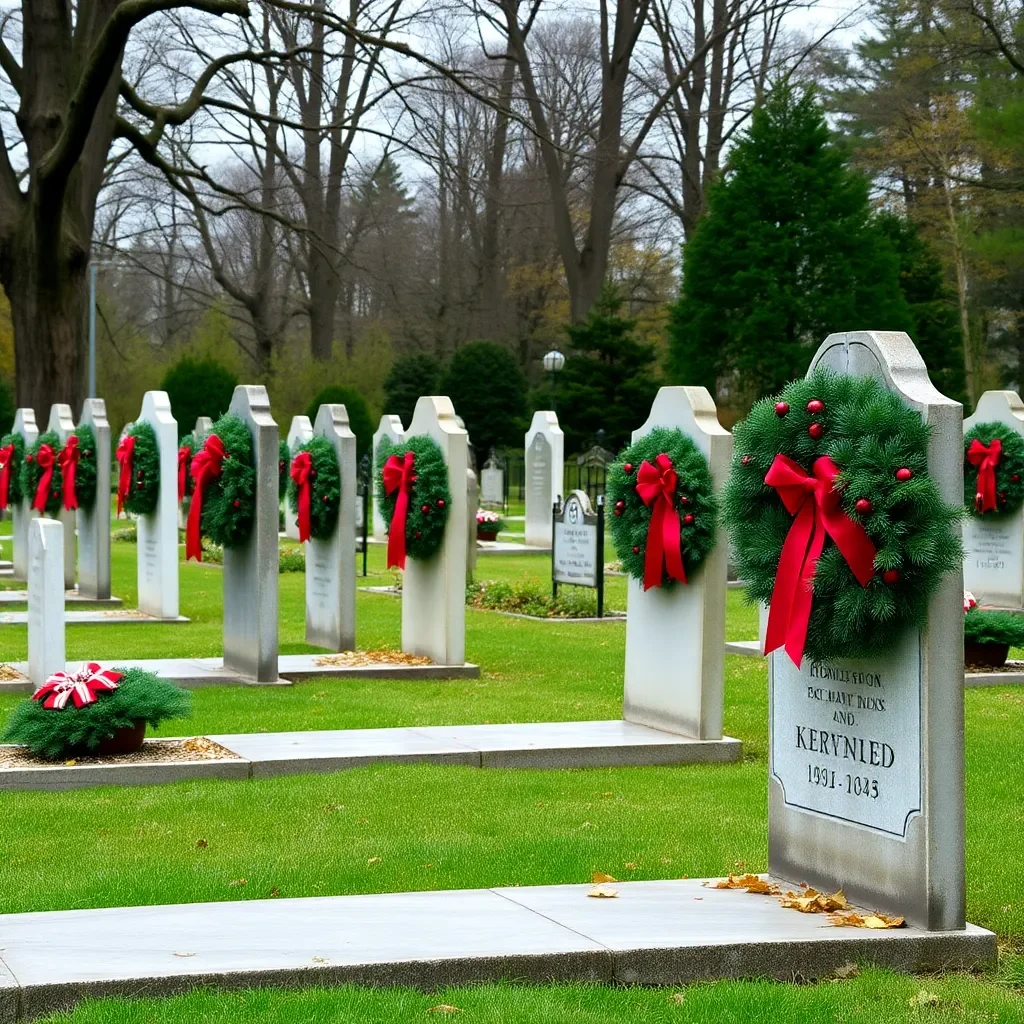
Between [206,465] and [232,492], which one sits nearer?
[232,492]

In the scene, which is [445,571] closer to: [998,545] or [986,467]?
[986,467]

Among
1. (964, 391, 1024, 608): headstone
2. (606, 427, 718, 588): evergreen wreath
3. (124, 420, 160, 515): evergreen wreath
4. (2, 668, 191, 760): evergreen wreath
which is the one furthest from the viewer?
(964, 391, 1024, 608): headstone

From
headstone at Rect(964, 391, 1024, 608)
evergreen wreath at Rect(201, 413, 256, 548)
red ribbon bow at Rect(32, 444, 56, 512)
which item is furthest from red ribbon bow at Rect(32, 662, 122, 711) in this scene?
headstone at Rect(964, 391, 1024, 608)

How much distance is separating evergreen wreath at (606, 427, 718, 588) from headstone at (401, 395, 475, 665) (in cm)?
286

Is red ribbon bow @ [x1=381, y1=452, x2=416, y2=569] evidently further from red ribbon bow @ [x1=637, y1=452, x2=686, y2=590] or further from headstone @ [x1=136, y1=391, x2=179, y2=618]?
red ribbon bow @ [x1=637, y1=452, x2=686, y2=590]

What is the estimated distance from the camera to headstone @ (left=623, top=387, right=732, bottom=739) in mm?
9602

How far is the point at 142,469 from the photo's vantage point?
53.9 feet

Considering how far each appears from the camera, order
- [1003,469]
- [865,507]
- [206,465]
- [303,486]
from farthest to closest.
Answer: [1003,469]
[303,486]
[206,465]
[865,507]

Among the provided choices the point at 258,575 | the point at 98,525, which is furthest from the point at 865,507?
the point at 98,525

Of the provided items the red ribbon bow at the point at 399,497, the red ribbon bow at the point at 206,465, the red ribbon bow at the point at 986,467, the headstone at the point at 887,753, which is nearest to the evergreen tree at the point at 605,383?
the red ribbon bow at the point at 986,467

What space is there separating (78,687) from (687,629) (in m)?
3.58

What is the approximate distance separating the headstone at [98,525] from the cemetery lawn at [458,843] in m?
7.16

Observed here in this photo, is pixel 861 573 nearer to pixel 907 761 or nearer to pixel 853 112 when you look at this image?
pixel 907 761

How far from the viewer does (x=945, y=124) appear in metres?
39.8
